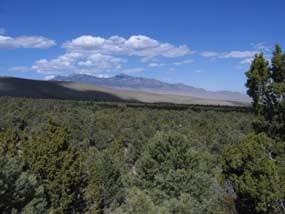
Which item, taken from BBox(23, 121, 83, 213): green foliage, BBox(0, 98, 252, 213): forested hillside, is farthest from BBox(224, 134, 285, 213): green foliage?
BBox(23, 121, 83, 213): green foliage

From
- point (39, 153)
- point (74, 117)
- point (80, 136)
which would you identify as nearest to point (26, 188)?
point (39, 153)

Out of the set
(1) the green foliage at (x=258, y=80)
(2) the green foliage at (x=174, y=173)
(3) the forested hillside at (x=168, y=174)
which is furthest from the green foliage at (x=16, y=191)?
(1) the green foliage at (x=258, y=80)

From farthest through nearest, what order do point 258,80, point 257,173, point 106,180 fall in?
point 106,180 → point 258,80 → point 257,173

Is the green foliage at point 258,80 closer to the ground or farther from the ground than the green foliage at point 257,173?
farther from the ground

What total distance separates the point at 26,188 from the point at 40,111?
56652 mm

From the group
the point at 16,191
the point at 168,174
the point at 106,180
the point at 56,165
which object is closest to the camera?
the point at 16,191

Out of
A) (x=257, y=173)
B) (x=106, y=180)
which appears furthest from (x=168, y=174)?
(x=106, y=180)

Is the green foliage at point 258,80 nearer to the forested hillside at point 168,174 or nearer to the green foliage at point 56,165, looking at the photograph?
the forested hillside at point 168,174

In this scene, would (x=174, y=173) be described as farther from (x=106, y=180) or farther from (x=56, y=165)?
(x=106, y=180)

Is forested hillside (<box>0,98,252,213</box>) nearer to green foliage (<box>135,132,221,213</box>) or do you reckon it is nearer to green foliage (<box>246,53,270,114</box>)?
green foliage (<box>135,132,221,213</box>)

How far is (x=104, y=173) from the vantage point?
3353 cm

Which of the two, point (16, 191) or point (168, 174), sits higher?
point (168, 174)

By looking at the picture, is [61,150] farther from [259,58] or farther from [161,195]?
[259,58]

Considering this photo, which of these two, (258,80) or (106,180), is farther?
(106,180)
